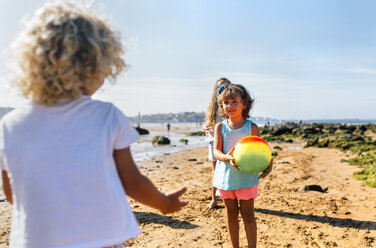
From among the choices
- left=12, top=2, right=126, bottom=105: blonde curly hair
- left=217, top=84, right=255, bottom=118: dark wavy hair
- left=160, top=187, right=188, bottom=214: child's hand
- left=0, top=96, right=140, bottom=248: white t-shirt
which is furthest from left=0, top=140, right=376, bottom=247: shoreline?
left=12, top=2, right=126, bottom=105: blonde curly hair

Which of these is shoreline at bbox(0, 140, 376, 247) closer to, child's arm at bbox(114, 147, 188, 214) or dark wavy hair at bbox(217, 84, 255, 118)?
dark wavy hair at bbox(217, 84, 255, 118)

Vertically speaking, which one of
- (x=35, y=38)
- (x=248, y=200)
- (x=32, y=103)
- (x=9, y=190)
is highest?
(x=35, y=38)

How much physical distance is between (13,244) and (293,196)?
6.44 m

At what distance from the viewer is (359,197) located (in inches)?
261

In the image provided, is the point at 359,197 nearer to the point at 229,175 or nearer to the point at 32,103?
the point at 229,175

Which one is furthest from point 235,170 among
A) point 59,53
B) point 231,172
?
point 59,53

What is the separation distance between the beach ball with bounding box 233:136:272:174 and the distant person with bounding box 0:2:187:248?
1.99 metres

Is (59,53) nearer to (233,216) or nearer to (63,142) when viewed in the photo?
(63,142)

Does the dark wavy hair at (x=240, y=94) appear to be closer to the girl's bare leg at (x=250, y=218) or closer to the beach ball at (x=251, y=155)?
the beach ball at (x=251, y=155)

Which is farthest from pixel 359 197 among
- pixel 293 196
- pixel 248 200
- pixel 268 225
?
pixel 248 200

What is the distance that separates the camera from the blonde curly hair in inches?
56.9

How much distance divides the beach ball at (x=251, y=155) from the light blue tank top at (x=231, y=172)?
0.19 metres

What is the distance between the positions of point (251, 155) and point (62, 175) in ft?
7.52

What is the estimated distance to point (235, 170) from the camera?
142 inches
